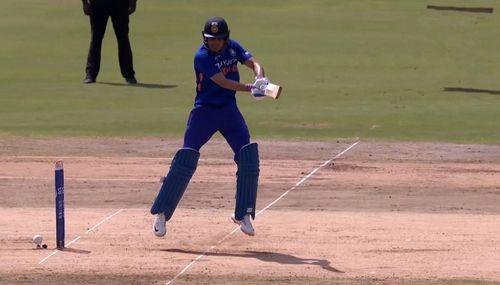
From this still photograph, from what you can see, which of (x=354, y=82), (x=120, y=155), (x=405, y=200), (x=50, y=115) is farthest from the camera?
(x=354, y=82)

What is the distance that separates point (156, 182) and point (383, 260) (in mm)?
5665

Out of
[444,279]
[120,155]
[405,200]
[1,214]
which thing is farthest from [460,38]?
[444,279]

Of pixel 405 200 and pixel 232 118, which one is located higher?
pixel 232 118

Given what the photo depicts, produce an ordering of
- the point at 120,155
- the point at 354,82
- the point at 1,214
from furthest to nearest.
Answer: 1. the point at 354,82
2. the point at 120,155
3. the point at 1,214

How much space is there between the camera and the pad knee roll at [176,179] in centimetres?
1334

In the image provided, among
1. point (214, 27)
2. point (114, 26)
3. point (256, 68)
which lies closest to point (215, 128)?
point (256, 68)

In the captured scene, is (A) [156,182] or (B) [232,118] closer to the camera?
(B) [232,118]

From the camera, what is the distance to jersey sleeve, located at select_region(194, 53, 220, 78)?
42.8 ft

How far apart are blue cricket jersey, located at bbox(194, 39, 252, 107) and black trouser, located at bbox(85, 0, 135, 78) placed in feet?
46.5

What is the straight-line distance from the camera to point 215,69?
13.0 m

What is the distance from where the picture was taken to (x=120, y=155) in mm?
20156

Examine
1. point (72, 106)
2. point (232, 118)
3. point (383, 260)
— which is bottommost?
point (72, 106)

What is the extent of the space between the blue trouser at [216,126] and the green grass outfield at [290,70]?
28.5 feet

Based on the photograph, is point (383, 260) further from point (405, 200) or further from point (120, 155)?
point (120, 155)
